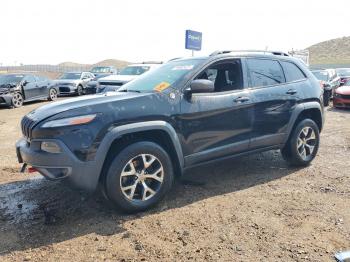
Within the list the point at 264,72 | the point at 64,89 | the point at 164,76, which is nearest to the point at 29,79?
the point at 64,89

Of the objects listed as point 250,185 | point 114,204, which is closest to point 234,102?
point 250,185

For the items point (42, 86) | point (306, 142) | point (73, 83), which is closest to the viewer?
point (306, 142)

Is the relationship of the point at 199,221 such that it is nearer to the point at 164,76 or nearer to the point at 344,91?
the point at 164,76

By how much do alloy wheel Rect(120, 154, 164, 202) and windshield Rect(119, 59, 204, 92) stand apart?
2.95ft

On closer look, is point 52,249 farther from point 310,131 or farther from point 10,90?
point 10,90

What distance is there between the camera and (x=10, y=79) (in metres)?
14.7

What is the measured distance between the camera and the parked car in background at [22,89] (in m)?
14.0

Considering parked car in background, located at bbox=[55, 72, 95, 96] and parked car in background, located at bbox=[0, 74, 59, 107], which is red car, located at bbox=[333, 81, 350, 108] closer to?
parked car in background, located at bbox=[0, 74, 59, 107]

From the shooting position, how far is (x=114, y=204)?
12.5ft

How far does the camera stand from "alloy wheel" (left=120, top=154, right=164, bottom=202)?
3824 millimetres

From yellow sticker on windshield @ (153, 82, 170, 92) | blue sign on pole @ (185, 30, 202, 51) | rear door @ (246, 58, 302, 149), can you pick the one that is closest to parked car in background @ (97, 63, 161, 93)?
blue sign on pole @ (185, 30, 202, 51)

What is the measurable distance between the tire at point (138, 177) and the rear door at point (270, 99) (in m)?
1.53

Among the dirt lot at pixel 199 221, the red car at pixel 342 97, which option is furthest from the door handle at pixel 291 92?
the red car at pixel 342 97

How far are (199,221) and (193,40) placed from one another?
61.7 feet
